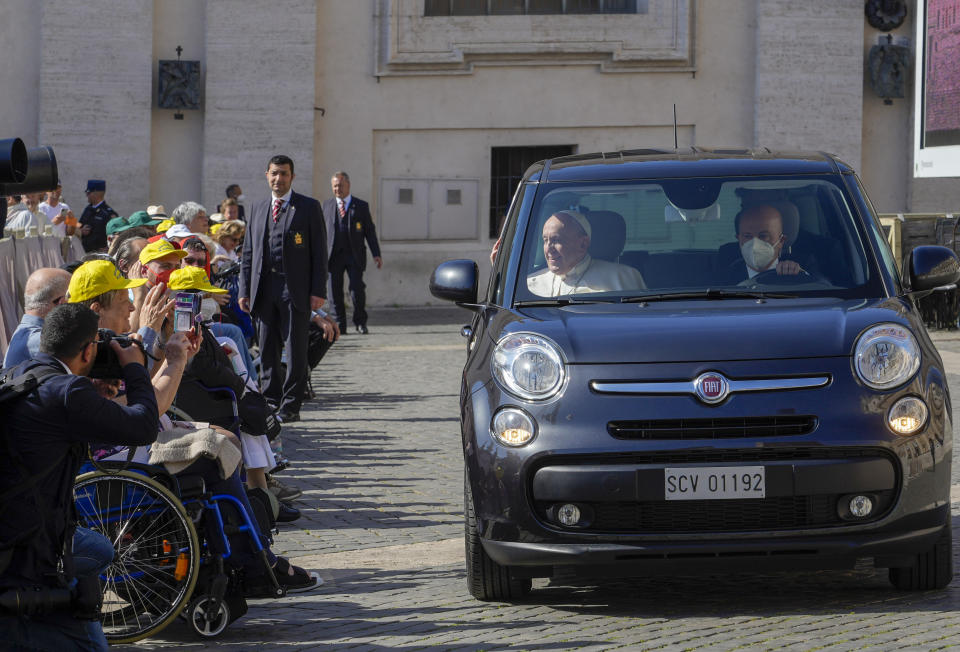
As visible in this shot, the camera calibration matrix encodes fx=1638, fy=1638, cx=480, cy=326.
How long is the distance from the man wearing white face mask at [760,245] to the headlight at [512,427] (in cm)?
124

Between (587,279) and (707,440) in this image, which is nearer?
(707,440)

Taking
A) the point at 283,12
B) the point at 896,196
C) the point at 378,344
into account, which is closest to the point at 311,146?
the point at 283,12

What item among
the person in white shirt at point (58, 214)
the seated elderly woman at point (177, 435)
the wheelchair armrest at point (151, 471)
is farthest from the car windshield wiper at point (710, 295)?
the person in white shirt at point (58, 214)

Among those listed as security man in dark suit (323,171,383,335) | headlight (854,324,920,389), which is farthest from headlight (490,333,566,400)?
security man in dark suit (323,171,383,335)

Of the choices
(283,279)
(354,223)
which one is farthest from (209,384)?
(354,223)

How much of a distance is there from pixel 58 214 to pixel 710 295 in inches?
565

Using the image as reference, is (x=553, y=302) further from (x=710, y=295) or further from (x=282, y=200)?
(x=282, y=200)

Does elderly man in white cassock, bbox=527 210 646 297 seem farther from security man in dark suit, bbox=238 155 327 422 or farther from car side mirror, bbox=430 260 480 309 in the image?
security man in dark suit, bbox=238 155 327 422

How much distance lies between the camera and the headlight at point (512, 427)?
617cm

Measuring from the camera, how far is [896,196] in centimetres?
2905

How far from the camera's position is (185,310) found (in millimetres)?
5820

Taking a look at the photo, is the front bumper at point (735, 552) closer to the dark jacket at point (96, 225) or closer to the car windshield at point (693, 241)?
the car windshield at point (693, 241)

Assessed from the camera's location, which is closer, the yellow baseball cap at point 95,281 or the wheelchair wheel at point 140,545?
the wheelchair wheel at point 140,545

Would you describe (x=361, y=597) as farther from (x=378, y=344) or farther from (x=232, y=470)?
(x=378, y=344)
